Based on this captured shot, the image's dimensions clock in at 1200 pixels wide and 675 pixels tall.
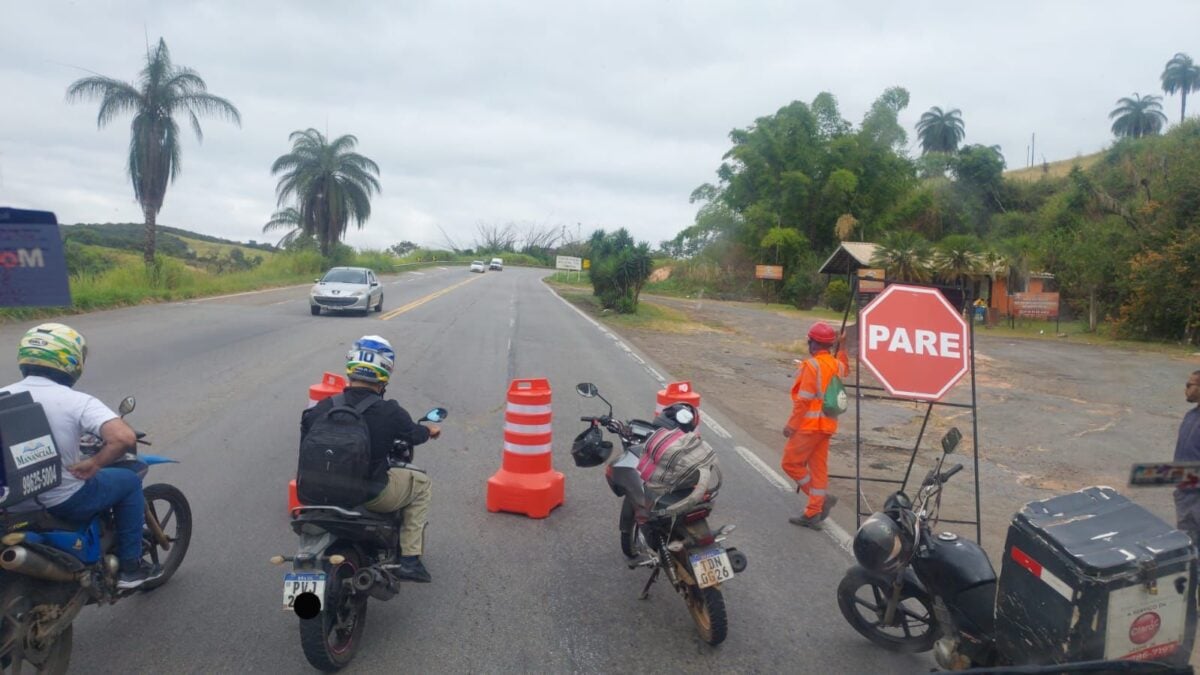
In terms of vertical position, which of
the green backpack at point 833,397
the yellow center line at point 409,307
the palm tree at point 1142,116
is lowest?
the yellow center line at point 409,307

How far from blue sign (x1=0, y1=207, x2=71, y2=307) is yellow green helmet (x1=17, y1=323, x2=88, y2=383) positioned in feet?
0.59

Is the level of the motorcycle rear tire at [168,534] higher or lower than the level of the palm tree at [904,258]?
lower

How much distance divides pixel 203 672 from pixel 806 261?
4852cm

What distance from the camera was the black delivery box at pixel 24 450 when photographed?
3170mm

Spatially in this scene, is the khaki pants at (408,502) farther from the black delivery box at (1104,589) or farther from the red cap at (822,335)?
the red cap at (822,335)

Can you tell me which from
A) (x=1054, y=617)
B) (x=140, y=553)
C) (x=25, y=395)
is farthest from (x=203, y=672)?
(x=1054, y=617)

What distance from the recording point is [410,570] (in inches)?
171

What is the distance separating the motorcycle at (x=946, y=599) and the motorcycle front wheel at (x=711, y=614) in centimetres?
70

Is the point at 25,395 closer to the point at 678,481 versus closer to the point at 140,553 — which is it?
the point at 140,553

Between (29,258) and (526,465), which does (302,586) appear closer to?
(29,258)

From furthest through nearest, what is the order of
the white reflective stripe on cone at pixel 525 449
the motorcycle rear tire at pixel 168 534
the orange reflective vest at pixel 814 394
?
1. the white reflective stripe on cone at pixel 525 449
2. the orange reflective vest at pixel 814 394
3. the motorcycle rear tire at pixel 168 534

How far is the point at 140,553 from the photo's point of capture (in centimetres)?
419

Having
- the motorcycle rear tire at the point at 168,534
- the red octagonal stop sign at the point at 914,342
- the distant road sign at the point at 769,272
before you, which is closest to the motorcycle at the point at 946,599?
the red octagonal stop sign at the point at 914,342

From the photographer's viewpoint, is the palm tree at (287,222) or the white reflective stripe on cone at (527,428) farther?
the palm tree at (287,222)
